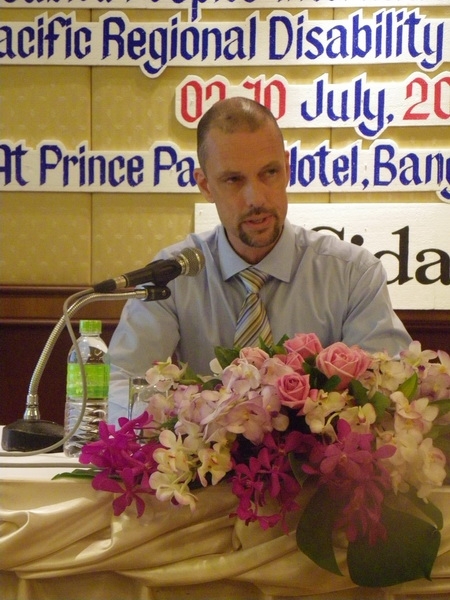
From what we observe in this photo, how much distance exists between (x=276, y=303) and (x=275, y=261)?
0.36 ft

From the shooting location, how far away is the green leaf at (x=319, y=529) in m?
0.98

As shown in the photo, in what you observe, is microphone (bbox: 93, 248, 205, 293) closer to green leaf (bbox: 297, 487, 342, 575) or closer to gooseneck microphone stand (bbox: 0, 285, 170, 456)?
gooseneck microphone stand (bbox: 0, 285, 170, 456)

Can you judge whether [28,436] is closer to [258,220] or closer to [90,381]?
[90,381]

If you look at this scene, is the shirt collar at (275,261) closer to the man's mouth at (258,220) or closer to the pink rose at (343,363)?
the man's mouth at (258,220)

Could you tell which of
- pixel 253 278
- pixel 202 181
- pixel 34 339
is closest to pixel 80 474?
pixel 253 278

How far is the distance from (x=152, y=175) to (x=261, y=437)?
2224 millimetres

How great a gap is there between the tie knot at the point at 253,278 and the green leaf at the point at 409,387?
3.28 ft

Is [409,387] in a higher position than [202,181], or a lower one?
lower

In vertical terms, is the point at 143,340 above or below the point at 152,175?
below

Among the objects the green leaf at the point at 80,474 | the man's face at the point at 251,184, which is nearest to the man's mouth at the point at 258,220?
the man's face at the point at 251,184

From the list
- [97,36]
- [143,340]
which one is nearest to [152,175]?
[97,36]

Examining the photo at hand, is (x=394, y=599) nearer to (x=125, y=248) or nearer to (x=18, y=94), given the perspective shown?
(x=125, y=248)

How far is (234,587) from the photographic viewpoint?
3.52 feet

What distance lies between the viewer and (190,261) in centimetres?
136
